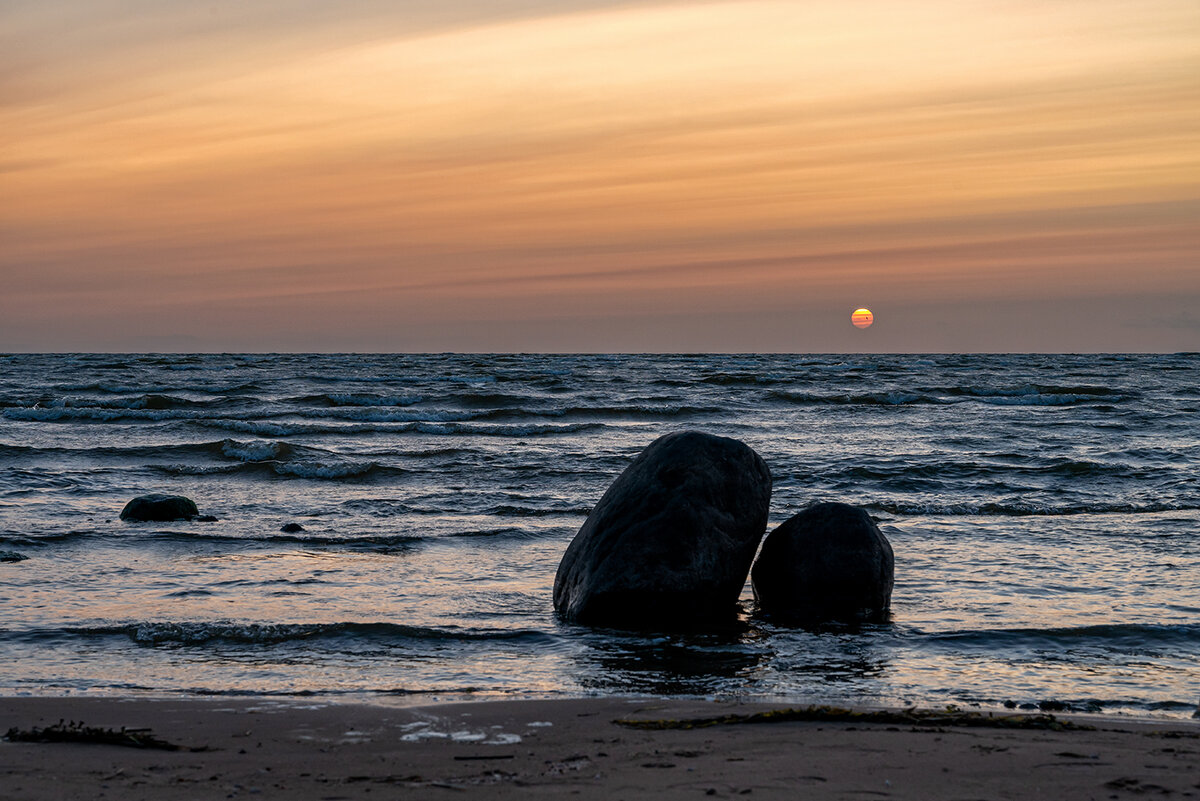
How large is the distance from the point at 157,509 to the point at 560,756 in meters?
8.78

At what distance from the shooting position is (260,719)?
4.94 m

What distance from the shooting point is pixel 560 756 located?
430 centimetres

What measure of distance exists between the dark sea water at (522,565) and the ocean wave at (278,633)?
0.08 ft

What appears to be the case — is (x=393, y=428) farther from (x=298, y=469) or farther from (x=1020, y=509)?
(x=1020, y=509)

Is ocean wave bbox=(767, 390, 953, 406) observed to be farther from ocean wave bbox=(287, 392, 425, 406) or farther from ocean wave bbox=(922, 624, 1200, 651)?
ocean wave bbox=(922, 624, 1200, 651)

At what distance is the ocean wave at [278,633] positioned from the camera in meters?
6.72

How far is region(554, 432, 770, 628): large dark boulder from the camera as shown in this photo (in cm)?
727

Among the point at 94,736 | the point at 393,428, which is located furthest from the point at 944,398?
the point at 94,736

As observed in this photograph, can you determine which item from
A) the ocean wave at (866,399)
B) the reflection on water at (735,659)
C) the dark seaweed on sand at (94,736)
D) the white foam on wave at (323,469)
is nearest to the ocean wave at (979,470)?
the white foam on wave at (323,469)

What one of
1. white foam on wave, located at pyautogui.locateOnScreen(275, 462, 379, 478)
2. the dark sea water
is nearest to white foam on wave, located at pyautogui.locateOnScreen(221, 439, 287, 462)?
the dark sea water

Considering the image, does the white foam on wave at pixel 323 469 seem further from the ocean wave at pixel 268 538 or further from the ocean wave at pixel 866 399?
the ocean wave at pixel 866 399

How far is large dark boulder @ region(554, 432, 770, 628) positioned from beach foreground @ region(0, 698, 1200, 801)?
203 centimetres

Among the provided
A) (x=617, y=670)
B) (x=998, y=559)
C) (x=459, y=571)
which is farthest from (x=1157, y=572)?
(x=459, y=571)

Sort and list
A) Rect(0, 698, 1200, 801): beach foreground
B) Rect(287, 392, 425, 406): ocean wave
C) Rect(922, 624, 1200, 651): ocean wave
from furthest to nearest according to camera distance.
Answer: Rect(287, 392, 425, 406): ocean wave, Rect(922, 624, 1200, 651): ocean wave, Rect(0, 698, 1200, 801): beach foreground
